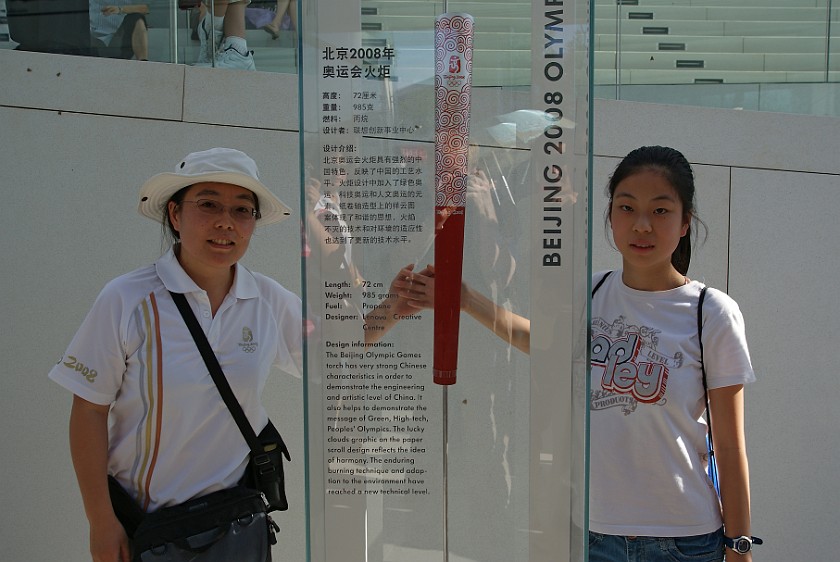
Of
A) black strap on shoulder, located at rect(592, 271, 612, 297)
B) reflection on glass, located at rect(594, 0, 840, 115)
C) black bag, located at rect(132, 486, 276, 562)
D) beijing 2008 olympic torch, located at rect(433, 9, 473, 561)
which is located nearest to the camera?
beijing 2008 olympic torch, located at rect(433, 9, 473, 561)

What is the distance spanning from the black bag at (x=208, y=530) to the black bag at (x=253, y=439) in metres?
0.06

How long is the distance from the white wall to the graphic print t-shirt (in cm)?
190

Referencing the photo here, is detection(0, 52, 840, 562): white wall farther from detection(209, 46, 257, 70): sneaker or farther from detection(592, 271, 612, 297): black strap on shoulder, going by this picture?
detection(592, 271, 612, 297): black strap on shoulder

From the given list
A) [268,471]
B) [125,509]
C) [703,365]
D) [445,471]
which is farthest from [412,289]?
[125,509]

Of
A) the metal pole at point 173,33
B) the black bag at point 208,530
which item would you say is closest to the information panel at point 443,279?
the black bag at point 208,530

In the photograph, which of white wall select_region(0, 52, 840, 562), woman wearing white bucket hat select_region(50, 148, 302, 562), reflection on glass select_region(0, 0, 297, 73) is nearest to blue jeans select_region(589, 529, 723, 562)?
woman wearing white bucket hat select_region(50, 148, 302, 562)

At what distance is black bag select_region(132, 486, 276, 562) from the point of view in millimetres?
2047

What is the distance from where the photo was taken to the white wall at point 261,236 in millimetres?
3729

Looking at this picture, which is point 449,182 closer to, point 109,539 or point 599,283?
point 599,283

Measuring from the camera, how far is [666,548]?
2.15m

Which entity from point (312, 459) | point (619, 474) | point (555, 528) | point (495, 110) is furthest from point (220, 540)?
point (495, 110)

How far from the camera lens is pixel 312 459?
1.80m

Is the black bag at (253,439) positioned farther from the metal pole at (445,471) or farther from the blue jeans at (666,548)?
the blue jeans at (666,548)

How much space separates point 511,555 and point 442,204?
728 millimetres
